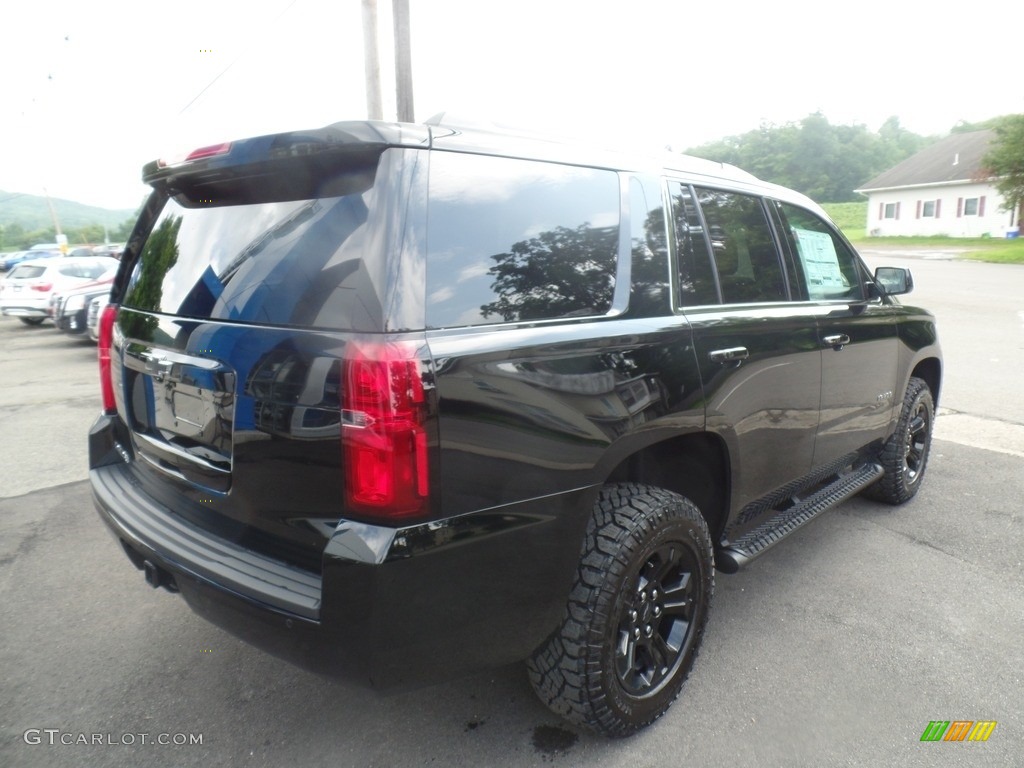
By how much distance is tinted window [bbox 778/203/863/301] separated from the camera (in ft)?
11.6

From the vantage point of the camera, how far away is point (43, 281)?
16062 millimetres

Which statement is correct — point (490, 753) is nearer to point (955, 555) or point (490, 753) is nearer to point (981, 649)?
point (981, 649)

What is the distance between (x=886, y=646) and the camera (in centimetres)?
301

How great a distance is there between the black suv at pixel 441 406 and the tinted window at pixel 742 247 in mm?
23

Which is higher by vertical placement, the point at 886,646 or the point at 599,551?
the point at 599,551

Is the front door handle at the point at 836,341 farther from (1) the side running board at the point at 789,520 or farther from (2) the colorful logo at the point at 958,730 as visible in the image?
(2) the colorful logo at the point at 958,730

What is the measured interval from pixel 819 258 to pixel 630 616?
7.26 feet

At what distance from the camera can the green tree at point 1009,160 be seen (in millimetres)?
32250

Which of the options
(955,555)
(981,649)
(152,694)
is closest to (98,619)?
(152,694)

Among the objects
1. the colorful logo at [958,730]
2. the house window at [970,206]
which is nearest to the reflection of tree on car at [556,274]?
the colorful logo at [958,730]

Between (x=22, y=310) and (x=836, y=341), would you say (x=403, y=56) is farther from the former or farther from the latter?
(x=22, y=310)

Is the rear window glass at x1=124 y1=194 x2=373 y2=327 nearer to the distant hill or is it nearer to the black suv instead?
the black suv

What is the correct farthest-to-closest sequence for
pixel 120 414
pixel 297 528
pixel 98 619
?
pixel 98 619 < pixel 120 414 < pixel 297 528

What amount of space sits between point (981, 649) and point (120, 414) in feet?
11.5
